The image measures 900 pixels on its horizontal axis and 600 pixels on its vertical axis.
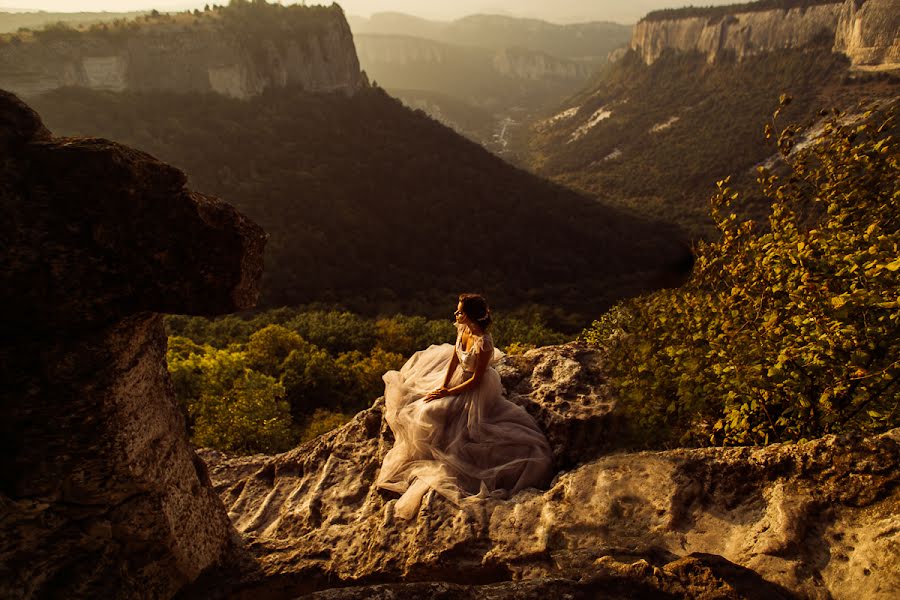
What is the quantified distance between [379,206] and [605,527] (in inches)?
1817

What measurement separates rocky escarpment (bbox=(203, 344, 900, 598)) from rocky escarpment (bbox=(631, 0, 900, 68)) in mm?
98158

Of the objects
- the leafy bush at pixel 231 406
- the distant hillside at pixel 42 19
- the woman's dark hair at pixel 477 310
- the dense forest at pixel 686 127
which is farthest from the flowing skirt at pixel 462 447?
the distant hillside at pixel 42 19

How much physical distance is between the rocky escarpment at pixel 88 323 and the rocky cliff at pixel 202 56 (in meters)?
59.0

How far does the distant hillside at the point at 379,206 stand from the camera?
39438 mm

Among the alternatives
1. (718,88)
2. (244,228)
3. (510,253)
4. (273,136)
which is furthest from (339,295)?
(718,88)

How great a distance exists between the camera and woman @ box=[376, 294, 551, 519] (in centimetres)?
430

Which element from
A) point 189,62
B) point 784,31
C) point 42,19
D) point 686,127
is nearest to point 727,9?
point 784,31

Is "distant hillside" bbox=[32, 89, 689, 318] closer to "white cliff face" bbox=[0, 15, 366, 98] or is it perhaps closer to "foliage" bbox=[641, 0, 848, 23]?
"white cliff face" bbox=[0, 15, 366, 98]

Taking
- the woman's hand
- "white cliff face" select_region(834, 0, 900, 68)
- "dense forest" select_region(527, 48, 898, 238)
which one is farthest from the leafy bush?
"white cliff face" select_region(834, 0, 900, 68)

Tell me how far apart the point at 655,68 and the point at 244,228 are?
149 metres

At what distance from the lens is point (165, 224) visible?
2809 millimetres

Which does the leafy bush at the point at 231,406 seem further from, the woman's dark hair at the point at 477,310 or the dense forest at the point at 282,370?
the woman's dark hair at the point at 477,310

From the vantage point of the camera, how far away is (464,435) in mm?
4711

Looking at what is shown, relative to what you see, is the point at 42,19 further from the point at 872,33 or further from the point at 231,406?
the point at 872,33
